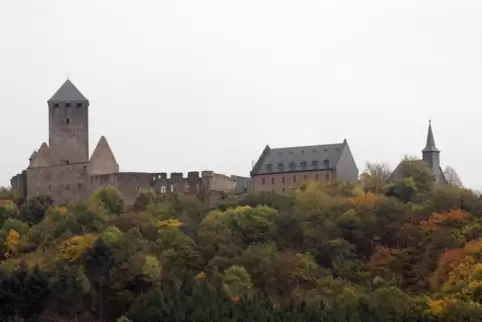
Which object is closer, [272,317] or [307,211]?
[272,317]

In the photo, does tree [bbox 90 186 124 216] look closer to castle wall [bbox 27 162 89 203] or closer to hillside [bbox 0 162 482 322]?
hillside [bbox 0 162 482 322]

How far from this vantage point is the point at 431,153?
98.2 meters

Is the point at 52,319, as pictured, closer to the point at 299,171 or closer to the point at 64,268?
the point at 64,268

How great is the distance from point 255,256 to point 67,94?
73.8 feet

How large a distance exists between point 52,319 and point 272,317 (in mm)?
15195

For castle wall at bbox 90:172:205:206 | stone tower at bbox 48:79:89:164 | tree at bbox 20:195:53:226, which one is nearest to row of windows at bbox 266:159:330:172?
castle wall at bbox 90:172:205:206

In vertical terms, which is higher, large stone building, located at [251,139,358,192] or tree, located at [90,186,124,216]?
large stone building, located at [251,139,358,192]

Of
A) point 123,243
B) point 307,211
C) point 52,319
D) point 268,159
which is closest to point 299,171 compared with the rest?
point 268,159

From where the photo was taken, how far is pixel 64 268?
7950 centimetres

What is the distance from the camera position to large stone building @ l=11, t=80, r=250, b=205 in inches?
3573

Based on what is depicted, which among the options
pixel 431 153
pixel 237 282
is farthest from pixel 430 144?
pixel 237 282

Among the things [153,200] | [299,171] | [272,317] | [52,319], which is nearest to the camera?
[272,317]

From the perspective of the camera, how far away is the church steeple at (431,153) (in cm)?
9806

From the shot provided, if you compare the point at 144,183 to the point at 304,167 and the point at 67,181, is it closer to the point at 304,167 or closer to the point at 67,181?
the point at 67,181
